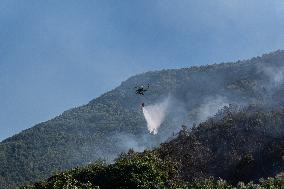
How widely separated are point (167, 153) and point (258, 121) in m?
25.3

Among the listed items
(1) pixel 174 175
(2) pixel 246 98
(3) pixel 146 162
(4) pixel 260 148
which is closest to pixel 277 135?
(4) pixel 260 148

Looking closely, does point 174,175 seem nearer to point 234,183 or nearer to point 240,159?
point 234,183

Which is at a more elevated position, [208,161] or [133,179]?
[208,161]

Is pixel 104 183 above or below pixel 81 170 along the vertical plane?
below

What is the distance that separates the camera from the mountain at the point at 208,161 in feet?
222

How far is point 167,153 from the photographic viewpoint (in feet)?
321

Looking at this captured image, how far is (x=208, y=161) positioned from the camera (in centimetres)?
10162

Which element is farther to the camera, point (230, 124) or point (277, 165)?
point (230, 124)

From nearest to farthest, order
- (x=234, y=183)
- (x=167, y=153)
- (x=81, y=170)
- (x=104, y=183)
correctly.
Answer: (x=104, y=183) < (x=81, y=170) < (x=234, y=183) < (x=167, y=153)

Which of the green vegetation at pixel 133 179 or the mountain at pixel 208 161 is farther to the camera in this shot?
the mountain at pixel 208 161

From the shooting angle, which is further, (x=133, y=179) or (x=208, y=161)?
(x=208, y=161)

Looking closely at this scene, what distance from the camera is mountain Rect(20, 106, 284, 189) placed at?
222ft

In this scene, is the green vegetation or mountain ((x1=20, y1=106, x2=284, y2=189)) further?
mountain ((x1=20, y1=106, x2=284, y2=189))

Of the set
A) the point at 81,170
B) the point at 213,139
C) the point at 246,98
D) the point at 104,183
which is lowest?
the point at 104,183
